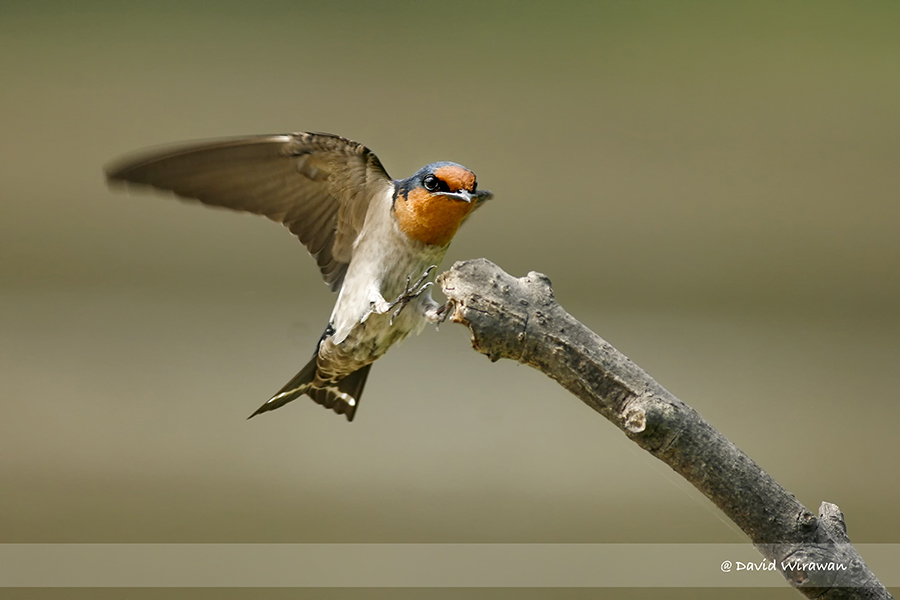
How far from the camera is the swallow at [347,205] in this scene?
1064mm

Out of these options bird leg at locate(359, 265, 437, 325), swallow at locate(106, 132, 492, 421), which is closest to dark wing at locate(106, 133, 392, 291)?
swallow at locate(106, 132, 492, 421)

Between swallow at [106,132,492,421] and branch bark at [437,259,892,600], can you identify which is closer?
branch bark at [437,259,892,600]

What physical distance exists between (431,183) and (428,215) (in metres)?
0.05

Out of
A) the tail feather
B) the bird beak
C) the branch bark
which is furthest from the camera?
the tail feather

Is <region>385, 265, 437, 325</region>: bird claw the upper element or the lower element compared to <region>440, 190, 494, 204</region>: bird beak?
lower

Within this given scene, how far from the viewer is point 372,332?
1.13 meters

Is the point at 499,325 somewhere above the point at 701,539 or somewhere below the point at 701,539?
below

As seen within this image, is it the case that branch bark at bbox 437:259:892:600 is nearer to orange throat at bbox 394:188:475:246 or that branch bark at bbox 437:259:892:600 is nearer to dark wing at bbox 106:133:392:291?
orange throat at bbox 394:188:475:246

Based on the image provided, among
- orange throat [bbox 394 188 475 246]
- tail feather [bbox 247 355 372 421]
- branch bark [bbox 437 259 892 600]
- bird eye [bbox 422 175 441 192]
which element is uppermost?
bird eye [bbox 422 175 441 192]

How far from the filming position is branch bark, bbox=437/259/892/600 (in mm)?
717

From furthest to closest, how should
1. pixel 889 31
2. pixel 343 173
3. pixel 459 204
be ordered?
pixel 889 31
pixel 343 173
pixel 459 204
